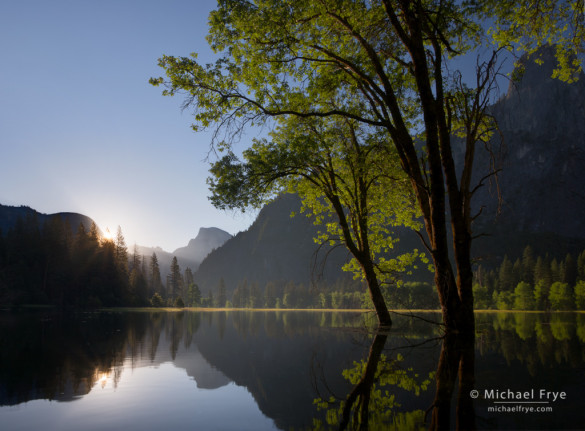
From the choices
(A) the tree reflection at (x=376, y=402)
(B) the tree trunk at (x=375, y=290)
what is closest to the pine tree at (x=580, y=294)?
(B) the tree trunk at (x=375, y=290)

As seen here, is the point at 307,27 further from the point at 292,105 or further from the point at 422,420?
the point at 422,420

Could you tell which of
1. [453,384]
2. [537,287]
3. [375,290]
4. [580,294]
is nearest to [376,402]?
[453,384]

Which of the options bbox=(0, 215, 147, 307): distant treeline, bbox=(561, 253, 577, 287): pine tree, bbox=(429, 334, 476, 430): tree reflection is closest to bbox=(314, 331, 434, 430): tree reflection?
bbox=(429, 334, 476, 430): tree reflection

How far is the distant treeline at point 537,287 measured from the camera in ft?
301

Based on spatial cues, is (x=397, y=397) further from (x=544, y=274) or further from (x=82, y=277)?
(x=544, y=274)

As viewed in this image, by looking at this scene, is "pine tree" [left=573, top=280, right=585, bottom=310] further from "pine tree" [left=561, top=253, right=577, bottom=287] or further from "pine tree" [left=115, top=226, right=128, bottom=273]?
"pine tree" [left=115, top=226, right=128, bottom=273]

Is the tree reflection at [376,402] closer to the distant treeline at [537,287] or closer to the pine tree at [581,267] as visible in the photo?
the distant treeline at [537,287]

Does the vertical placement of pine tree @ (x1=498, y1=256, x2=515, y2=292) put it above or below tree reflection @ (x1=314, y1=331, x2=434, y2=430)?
below

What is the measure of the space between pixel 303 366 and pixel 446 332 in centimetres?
444

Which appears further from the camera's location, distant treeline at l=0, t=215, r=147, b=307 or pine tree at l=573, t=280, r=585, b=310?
pine tree at l=573, t=280, r=585, b=310

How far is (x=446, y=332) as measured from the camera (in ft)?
32.6

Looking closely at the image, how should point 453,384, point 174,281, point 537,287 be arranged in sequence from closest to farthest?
point 453,384
point 537,287
point 174,281

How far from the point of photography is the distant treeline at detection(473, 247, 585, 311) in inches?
3617

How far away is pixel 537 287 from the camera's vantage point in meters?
99.2
